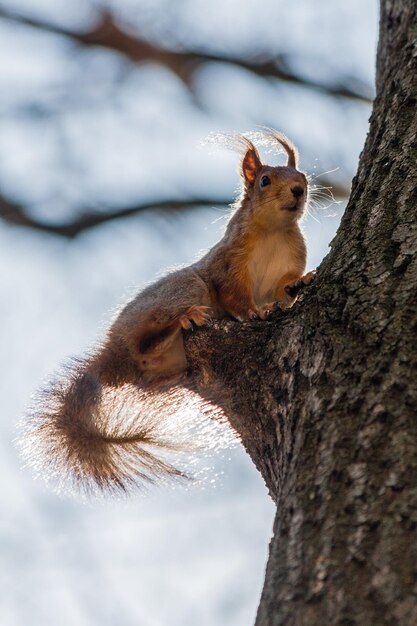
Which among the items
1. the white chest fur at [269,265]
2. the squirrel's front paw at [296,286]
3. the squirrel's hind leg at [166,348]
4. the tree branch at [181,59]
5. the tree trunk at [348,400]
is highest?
the tree branch at [181,59]

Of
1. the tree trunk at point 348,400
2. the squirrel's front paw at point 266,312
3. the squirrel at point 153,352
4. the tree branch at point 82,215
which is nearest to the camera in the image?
the tree trunk at point 348,400

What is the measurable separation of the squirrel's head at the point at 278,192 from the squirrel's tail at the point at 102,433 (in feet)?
3.47

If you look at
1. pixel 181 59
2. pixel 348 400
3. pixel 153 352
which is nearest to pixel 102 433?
pixel 153 352

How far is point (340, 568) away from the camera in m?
1.26

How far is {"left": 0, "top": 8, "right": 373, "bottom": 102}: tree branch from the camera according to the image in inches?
207

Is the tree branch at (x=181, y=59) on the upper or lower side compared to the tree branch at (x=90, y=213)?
upper

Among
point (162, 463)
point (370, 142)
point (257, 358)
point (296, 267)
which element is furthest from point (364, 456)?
point (296, 267)

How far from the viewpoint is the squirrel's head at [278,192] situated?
12.0 feet

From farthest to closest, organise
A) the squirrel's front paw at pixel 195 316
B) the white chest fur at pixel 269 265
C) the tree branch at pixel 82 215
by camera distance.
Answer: the tree branch at pixel 82 215, the white chest fur at pixel 269 265, the squirrel's front paw at pixel 195 316

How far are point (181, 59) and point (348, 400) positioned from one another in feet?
13.7

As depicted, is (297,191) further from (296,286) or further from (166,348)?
(166,348)

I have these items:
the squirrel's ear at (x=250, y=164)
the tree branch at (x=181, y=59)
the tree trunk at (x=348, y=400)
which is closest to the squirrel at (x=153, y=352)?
the squirrel's ear at (x=250, y=164)

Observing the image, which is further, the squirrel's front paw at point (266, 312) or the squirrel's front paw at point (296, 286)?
the squirrel's front paw at point (296, 286)

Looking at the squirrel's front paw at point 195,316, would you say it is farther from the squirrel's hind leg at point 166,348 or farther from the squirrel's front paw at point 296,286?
the squirrel's front paw at point 296,286
